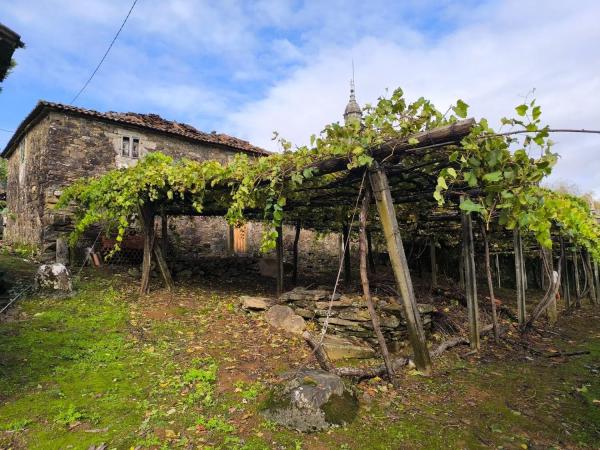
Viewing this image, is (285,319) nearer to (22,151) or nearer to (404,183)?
(404,183)

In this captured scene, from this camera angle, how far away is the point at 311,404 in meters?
3.81

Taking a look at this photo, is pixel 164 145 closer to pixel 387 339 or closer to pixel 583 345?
pixel 387 339

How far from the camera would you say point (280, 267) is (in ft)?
29.5

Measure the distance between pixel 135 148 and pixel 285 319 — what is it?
9.36 metres

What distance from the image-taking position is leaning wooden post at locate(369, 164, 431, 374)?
4906 millimetres

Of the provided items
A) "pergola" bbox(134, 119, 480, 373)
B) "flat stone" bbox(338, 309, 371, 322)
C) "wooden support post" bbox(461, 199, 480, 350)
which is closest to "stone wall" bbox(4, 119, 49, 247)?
"pergola" bbox(134, 119, 480, 373)

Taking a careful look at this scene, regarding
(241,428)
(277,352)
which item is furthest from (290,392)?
(277,352)

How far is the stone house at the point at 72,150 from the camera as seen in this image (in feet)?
38.7

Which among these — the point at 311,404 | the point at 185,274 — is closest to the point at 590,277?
the point at 311,404

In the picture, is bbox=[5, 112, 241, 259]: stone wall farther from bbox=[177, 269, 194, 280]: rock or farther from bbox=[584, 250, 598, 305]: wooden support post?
bbox=[584, 250, 598, 305]: wooden support post

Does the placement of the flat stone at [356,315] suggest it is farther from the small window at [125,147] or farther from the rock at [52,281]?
the small window at [125,147]

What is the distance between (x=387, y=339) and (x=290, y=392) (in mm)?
2998

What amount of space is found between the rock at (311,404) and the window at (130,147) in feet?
37.2

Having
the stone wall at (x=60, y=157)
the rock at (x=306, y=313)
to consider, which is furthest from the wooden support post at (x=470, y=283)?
the stone wall at (x=60, y=157)
